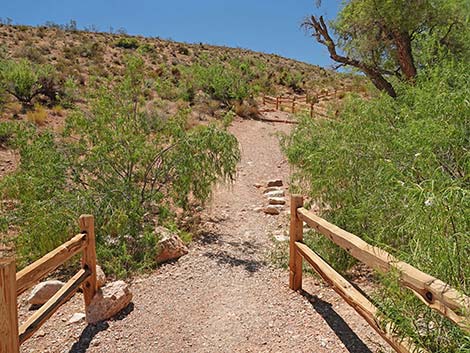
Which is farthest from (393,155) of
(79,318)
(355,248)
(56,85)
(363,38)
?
(56,85)

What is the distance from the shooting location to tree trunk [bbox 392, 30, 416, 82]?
10.2m

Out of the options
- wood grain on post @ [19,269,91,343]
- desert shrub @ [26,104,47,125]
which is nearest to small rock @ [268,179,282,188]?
wood grain on post @ [19,269,91,343]

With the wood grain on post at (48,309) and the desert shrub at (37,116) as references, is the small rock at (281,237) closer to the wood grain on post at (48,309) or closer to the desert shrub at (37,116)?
the wood grain on post at (48,309)

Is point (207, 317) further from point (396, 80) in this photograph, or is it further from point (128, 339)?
point (396, 80)

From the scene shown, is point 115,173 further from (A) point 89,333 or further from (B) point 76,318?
(A) point 89,333

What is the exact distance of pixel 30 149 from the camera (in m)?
6.43

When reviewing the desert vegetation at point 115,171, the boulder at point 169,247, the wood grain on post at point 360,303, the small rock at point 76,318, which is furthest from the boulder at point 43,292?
the wood grain on post at point 360,303

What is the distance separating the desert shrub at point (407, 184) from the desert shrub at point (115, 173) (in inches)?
76.1

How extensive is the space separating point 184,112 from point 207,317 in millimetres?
3987

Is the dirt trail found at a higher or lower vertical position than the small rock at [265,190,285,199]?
lower

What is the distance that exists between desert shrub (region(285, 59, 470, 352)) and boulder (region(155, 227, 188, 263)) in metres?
2.12

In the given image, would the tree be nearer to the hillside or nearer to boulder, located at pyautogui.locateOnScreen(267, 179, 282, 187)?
the hillside

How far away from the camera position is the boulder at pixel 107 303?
14.6ft

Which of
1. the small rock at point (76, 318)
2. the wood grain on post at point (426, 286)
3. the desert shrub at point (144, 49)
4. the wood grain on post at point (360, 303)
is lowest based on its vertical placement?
the small rock at point (76, 318)
